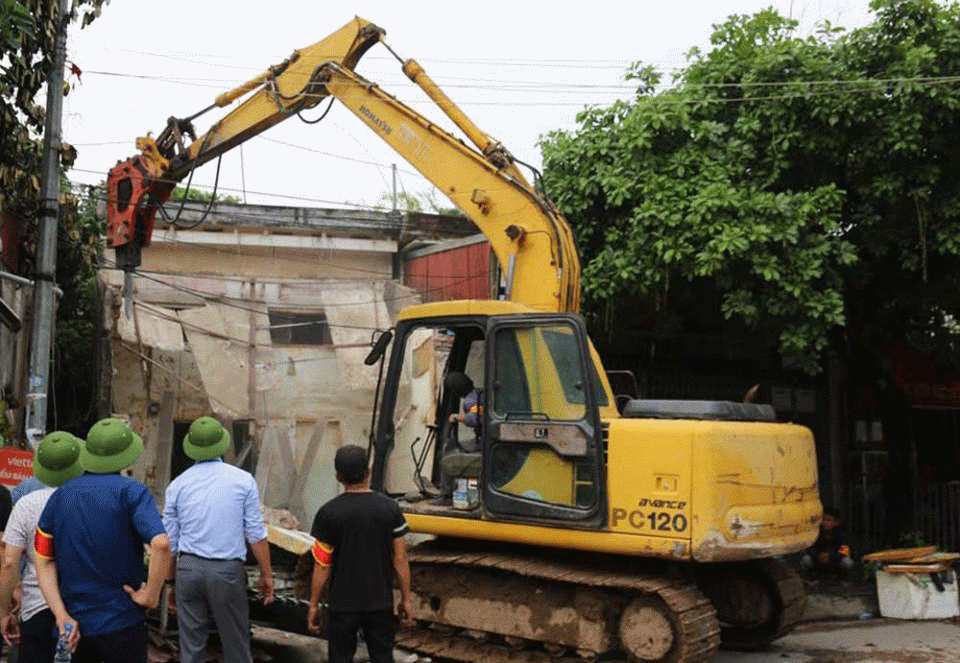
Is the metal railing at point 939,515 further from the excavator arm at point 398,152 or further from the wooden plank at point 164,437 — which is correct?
the wooden plank at point 164,437

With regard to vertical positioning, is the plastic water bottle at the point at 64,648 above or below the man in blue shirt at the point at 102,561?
below

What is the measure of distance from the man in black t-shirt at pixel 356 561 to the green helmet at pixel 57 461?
1.32 metres

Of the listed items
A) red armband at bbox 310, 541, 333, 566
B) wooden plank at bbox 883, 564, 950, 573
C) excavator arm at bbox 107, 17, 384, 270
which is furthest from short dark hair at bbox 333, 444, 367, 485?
wooden plank at bbox 883, 564, 950, 573

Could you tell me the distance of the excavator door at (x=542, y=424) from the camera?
7.71m

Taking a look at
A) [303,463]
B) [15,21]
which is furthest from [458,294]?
[15,21]

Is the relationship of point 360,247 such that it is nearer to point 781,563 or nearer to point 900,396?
point 900,396

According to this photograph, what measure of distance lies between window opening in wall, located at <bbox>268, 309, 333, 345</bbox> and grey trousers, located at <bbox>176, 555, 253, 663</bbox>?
9.18m

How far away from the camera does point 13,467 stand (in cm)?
819

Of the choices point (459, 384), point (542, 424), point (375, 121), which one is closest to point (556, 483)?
point (542, 424)

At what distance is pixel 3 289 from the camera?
11.5 meters

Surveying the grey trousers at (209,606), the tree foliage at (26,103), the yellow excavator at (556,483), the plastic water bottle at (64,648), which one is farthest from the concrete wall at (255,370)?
the plastic water bottle at (64,648)

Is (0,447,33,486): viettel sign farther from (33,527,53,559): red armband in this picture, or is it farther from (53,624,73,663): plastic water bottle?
(53,624,73,663): plastic water bottle

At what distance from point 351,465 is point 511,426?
231 centimetres

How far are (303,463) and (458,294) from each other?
4.41 meters
